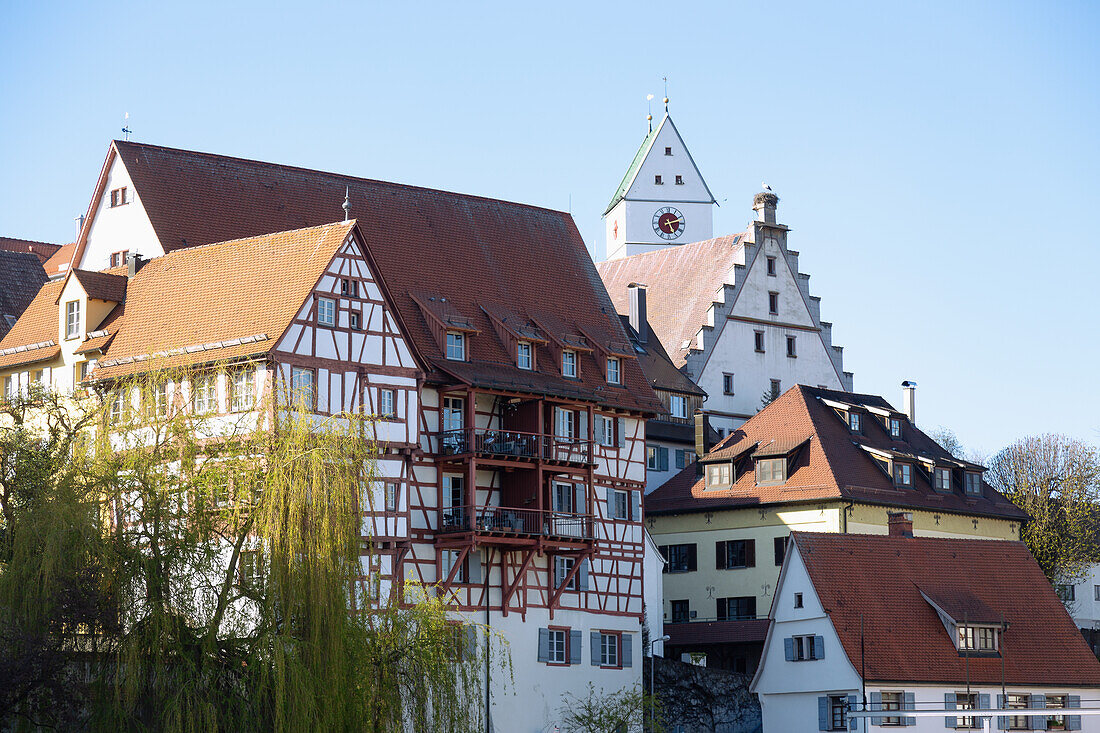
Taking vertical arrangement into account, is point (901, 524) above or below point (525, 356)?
below

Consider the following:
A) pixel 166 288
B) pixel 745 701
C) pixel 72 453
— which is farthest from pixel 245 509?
pixel 745 701

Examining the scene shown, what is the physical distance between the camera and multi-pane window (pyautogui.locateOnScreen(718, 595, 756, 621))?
64306 millimetres

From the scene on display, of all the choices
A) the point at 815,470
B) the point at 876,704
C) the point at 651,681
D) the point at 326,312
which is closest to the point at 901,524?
the point at 815,470

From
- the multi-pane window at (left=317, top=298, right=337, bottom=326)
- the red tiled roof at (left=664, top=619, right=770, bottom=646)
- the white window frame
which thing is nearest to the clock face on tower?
the red tiled roof at (left=664, top=619, right=770, bottom=646)

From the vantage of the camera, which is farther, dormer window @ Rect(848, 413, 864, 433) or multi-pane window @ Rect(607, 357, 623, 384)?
dormer window @ Rect(848, 413, 864, 433)

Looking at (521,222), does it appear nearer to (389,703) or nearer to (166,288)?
(166,288)

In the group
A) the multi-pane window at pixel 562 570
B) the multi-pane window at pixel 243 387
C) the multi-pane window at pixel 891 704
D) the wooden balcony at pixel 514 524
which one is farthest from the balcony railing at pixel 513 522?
the multi-pane window at pixel 891 704

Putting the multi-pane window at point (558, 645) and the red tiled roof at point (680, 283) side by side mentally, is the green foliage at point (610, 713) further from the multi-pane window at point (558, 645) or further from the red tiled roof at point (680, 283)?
the red tiled roof at point (680, 283)

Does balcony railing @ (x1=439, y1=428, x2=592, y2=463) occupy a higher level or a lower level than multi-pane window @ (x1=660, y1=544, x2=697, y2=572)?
higher

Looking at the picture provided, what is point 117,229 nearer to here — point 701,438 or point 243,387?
point 243,387

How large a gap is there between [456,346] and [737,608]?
1578 centimetres

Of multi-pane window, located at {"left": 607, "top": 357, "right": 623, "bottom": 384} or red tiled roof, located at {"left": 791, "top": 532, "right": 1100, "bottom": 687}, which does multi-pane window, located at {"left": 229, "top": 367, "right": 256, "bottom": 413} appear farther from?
red tiled roof, located at {"left": 791, "top": 532, "right": 1100, "bottom": 687}

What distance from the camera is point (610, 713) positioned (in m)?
54.2

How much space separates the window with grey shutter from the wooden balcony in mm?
2626
